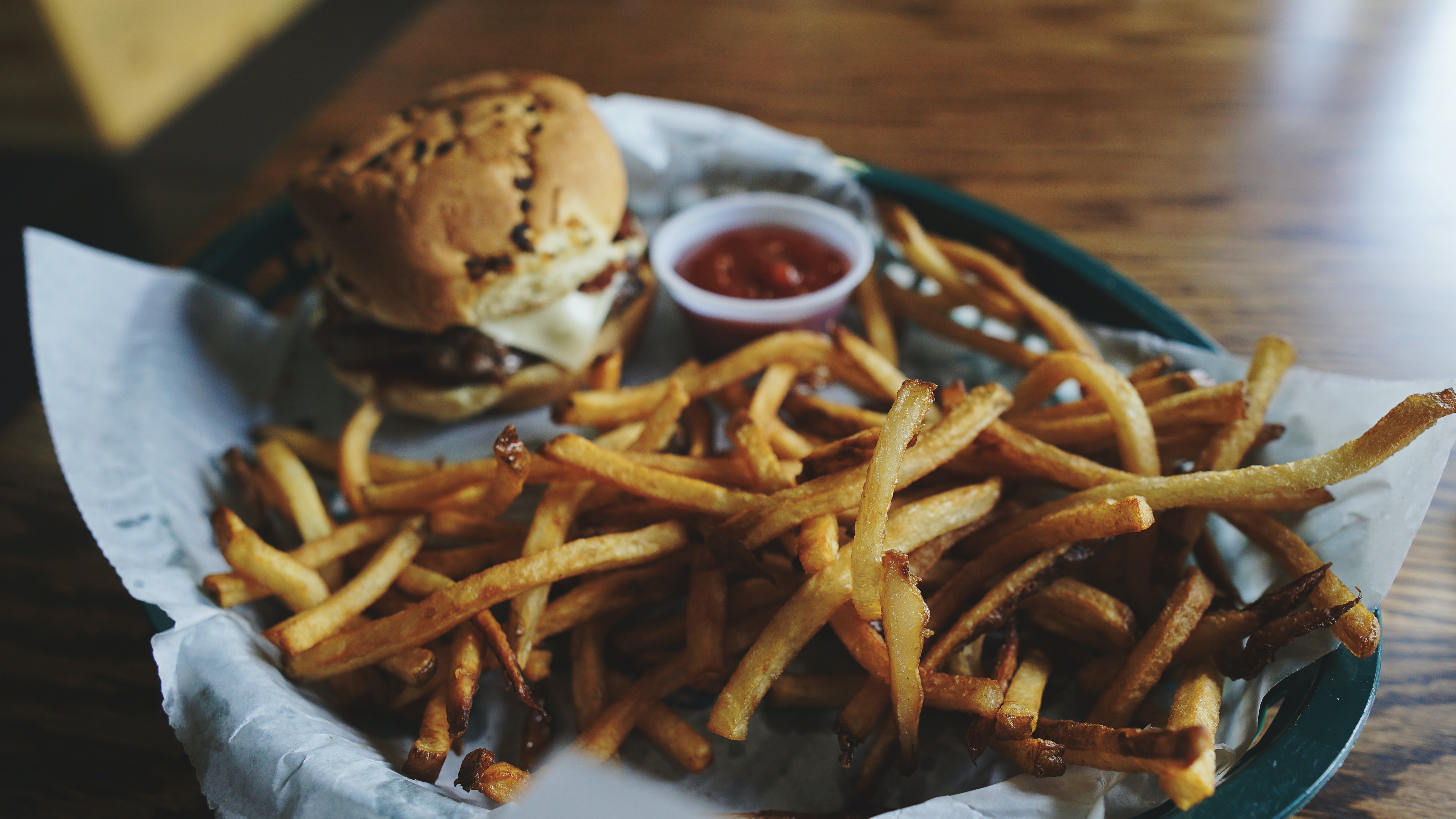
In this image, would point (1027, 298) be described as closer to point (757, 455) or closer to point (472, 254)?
point (757, 455)

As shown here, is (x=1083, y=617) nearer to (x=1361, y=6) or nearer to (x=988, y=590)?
(x=988, y=590)

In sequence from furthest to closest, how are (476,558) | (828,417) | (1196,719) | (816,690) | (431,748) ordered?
(828,417) → (476,558) → (816,690) → (431,748) → (1196,719)

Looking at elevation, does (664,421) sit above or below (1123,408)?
below

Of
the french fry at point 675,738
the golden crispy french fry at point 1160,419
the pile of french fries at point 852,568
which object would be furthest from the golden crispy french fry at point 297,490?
the golden crispy french fry at point 1160,419

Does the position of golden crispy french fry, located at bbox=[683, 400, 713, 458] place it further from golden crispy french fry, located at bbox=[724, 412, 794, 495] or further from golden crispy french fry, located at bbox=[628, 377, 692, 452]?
golden crispy french fry, located at bbox=[724, 412, 794, 495]

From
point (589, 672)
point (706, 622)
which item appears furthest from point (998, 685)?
point (589, 672)

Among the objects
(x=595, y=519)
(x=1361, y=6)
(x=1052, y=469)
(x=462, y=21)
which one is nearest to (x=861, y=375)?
(x=1052, y=469)

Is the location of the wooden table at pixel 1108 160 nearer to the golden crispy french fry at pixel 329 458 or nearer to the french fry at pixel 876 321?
the golden crispy french fry at pixel 329 458
